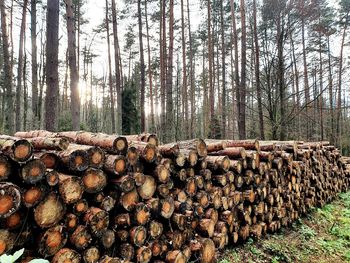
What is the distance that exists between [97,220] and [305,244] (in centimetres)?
452

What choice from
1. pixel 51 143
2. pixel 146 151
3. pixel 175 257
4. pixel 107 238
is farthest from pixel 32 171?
pixel 175 257

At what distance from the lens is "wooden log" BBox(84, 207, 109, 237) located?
2.89 m

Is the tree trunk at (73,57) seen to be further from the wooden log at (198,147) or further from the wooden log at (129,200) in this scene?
the wooden log at (129,200)

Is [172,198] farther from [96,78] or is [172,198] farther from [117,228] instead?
[96,78]

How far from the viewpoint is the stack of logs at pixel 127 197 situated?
2475 millimetres

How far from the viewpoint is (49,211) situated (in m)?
2.58

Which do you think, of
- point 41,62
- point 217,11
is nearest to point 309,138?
point 217,11

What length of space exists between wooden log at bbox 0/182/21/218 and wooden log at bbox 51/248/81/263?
0.62 metres

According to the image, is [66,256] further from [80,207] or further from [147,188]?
[147,188]

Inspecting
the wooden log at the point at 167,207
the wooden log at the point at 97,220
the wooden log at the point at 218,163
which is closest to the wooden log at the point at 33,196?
the wooden log at the point at 97,220

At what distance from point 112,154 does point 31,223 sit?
1060mm

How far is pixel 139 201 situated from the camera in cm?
346

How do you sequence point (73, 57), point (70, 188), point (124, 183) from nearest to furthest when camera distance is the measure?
point (70, 188) < point (124, 183) < point (73, 57)

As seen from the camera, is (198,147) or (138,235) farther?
(198,147)
